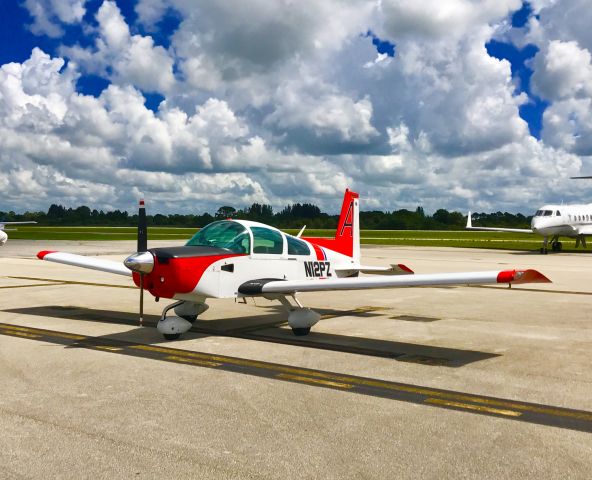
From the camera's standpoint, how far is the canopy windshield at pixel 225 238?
10422 millimetres

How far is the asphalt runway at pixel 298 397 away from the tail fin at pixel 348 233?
67.4 inches

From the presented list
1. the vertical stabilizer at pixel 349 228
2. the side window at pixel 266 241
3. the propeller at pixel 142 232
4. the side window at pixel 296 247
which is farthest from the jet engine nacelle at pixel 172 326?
the vertical stabilizer at pixel 349 228

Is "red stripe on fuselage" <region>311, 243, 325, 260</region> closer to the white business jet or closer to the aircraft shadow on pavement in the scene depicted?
A: the aircraft shadow on pavement

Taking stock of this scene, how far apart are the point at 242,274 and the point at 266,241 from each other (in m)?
0.92

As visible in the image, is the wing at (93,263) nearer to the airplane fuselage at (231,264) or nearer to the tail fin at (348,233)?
the airplane fuselage at (231,264)

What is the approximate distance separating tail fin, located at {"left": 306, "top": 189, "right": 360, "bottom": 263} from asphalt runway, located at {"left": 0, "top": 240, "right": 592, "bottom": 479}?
1712 mm

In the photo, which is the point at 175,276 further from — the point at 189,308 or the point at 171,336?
the point at 189,308

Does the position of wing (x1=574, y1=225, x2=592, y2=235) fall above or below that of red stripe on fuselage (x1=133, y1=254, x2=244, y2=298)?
above

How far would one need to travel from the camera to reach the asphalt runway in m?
4.76

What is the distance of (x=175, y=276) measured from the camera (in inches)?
371

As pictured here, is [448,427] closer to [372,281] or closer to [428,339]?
[372,281]

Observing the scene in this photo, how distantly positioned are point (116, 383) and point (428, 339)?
18.1ft

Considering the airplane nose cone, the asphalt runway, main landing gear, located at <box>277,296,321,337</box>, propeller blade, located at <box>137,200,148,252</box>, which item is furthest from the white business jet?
the airplane nose cone

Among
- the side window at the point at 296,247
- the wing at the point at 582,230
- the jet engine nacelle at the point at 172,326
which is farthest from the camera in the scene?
the wing at the point at 582,230
